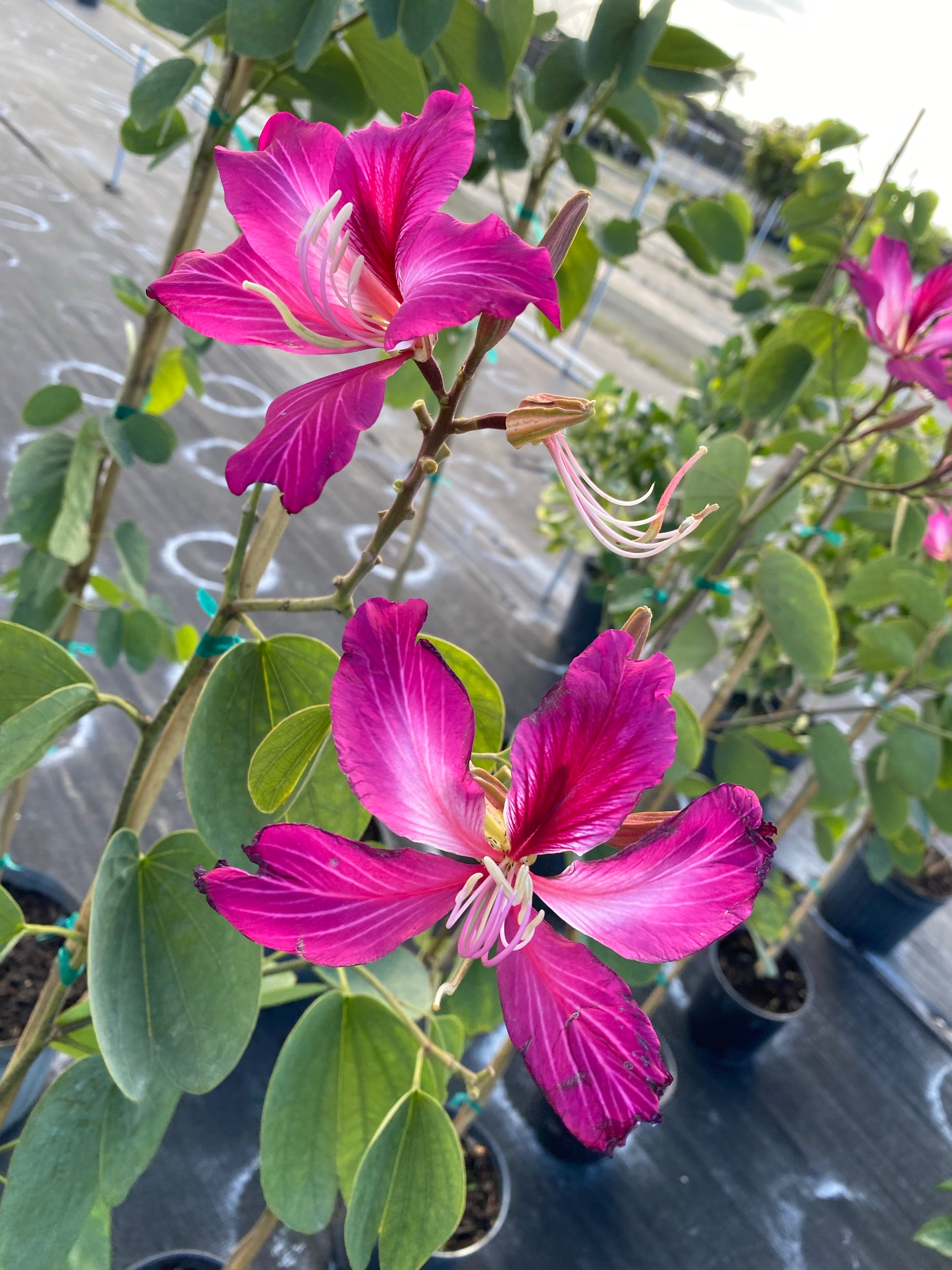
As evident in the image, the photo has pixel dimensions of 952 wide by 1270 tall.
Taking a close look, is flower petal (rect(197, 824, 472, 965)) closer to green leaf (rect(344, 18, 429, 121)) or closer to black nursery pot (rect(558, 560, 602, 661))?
green leaf (rect(344, 18, 429, 121))

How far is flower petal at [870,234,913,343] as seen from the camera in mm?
683

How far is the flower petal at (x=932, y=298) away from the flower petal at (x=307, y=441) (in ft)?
1.70

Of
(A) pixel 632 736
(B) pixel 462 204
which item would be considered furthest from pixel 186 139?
(A) pixel 632 736

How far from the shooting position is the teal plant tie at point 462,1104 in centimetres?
87

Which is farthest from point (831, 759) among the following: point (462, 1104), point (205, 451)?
point (205, 451)

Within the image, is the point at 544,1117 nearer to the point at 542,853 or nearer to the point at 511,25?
the point at 542,853

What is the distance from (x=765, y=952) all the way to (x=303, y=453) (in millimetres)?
1459

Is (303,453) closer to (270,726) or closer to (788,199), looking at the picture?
(270,726)

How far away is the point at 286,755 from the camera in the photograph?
39cm

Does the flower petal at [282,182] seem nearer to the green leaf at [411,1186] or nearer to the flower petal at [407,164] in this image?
the flower petal at [407,164]

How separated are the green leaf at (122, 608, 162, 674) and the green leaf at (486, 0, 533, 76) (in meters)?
0.72

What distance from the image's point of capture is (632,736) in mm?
318

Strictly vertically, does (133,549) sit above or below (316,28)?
below

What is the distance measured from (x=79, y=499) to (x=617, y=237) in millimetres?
563
